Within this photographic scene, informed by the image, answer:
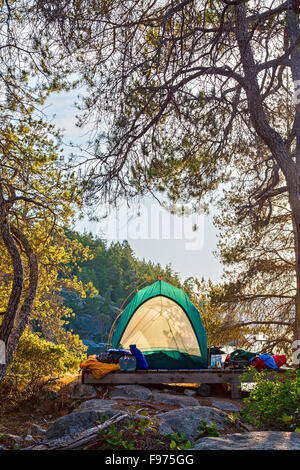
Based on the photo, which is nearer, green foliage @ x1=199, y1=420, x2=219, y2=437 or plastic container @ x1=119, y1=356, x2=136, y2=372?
green foliage @ x1=199, y1=420, x2=219, y2=437

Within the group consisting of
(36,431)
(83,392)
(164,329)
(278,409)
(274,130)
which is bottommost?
(36,431)

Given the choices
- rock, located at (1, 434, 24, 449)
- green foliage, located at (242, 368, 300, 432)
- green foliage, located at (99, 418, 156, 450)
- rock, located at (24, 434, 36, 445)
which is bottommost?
rock, located at (24, 434, 36, 445)

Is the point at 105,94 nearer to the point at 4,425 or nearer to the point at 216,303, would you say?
the point at 4,425

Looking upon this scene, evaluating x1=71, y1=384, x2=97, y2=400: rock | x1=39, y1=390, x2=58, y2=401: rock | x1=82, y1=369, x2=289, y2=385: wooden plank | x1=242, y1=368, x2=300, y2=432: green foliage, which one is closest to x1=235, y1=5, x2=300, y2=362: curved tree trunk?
x1=82, y1=369, x2=289, y2=385: wooden plank

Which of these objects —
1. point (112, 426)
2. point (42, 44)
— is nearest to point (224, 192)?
point (42, 44)

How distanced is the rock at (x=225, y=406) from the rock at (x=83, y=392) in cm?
204

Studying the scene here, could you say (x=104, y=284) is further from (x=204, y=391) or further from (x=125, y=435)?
(x=125, y=435)

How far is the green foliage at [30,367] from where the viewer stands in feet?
26.3

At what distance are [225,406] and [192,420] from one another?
2684 mm

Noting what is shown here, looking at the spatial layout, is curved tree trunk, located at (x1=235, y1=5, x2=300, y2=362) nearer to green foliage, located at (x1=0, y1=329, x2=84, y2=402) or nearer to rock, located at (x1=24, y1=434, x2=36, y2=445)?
rock, located at (x1=24, y1=434, x2=36, y2=445)

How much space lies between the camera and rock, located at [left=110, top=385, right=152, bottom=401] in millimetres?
7047

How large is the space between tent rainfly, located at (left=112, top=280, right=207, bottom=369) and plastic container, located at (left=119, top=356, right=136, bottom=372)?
3.87 feet

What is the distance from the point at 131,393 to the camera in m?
7.19

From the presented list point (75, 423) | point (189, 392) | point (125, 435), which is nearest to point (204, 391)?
point (189, 392)
